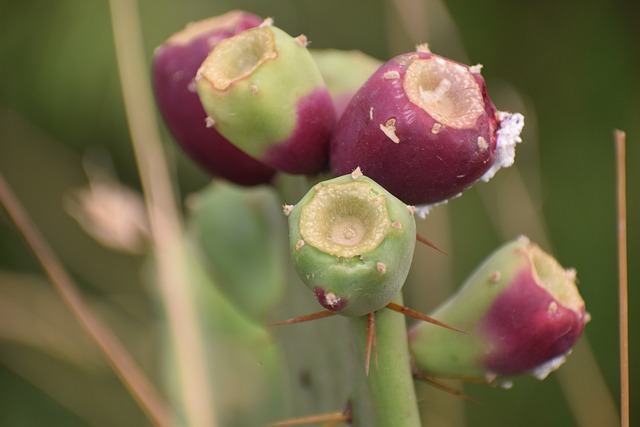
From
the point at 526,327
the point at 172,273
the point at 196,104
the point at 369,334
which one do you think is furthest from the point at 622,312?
the point at 172,273

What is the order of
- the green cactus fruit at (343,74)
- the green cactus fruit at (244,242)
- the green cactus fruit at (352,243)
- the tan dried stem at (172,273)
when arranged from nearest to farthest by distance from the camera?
the green cactus fruit at (352,243) < the green cactus fruit at (343,74) < the green cactus fruit at (244,242) < the tan dried stem at (172,273)

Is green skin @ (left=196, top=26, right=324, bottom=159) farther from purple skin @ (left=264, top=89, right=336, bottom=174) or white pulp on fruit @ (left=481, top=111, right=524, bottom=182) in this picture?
white pulp on fruit @ (left=481, top=111, right=524, bottom=182)

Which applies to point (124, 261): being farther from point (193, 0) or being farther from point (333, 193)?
point (333, 193)

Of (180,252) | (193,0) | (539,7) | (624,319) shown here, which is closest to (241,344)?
(180,252)

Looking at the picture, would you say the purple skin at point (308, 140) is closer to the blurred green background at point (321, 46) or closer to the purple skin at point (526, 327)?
the purple skin at point (526, 327)

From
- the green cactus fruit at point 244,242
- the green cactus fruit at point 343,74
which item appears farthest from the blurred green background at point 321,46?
the green cactus fruit at point 343,74

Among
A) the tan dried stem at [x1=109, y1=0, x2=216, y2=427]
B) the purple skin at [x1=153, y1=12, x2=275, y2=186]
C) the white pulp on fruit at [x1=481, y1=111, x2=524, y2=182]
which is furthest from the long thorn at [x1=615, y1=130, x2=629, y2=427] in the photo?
the tan dried stem at [x1=109, y1=0, x2=216, y2=427]
